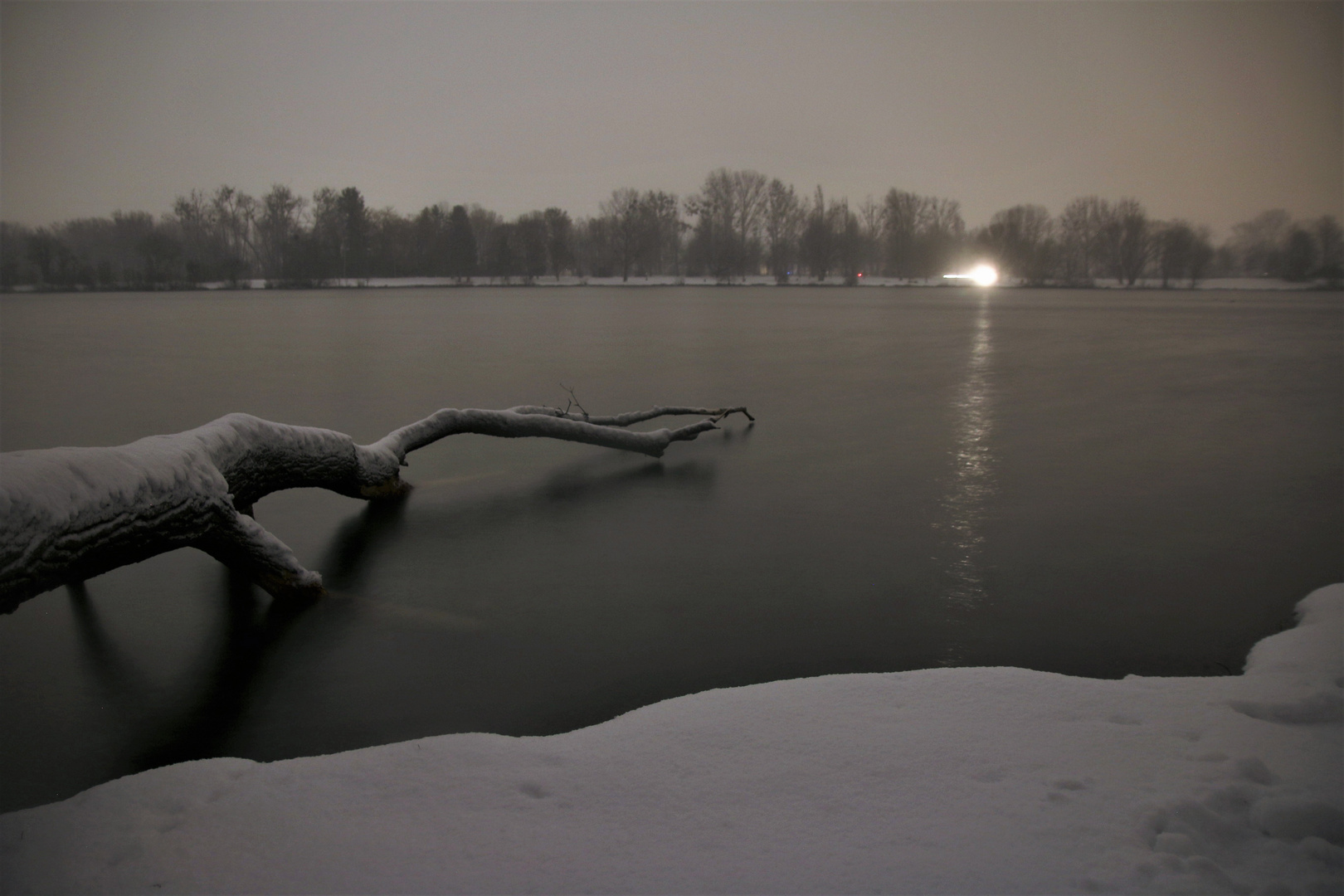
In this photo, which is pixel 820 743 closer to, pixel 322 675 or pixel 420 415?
pixel 322 675

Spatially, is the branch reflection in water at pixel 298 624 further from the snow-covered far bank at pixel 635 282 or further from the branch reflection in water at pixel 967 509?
the snow-covered far bank at pixel 635 282

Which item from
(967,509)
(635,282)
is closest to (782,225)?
(635,282)

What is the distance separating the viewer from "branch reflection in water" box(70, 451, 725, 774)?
12.2 ft

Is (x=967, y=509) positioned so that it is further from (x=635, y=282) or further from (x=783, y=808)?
(x=635, y=282)

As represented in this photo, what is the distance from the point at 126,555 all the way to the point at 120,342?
22175 mm

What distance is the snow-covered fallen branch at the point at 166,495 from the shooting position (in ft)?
11.3

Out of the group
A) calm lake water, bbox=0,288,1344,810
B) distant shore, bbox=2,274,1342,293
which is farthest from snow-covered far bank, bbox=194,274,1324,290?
calm lake water, bbox=0,288,1344,810

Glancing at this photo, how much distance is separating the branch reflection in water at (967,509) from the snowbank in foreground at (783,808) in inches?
54.2

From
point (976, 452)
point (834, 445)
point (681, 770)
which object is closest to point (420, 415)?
point (834, 445)

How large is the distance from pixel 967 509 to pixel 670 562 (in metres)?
2.88

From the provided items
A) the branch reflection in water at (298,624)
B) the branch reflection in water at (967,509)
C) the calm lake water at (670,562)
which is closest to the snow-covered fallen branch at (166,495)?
the branch reflection in water at (298,624)

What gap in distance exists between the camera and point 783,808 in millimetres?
2584

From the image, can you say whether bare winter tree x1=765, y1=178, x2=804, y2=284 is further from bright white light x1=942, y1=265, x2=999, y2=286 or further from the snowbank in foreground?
the snowbank in foreground

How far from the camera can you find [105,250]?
90250 mm
